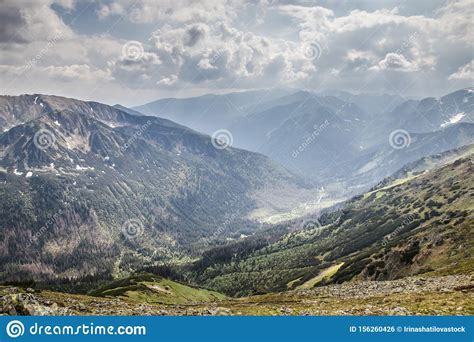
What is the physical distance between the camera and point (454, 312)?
4194cm

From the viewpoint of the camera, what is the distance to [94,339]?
3447 cm

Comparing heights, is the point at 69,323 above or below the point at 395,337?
above

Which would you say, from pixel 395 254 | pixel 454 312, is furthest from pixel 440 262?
pixel 454 312

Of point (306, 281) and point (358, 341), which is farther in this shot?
point (306, 281)

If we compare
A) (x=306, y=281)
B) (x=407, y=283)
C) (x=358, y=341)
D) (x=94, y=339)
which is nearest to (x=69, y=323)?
→ (x=94, y=339)

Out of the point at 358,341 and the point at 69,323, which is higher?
the point at 69,323

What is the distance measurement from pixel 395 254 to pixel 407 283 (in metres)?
56.6

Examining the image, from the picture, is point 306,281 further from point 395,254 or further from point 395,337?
point 395,337

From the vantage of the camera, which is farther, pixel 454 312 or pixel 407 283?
pixel 407 283

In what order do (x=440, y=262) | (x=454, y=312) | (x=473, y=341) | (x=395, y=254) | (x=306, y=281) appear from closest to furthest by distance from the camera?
(x=473, y=341), (x=454, y=312), (x=440, y=262), (x=395, y=254), (x=306, y=281)

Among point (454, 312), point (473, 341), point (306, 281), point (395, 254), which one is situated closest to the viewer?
point (473, 341)

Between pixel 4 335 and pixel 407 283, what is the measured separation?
70042mm

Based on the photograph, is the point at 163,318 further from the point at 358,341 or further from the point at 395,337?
the point at 395,337

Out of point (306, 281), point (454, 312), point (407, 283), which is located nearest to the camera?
point (454, 312)
